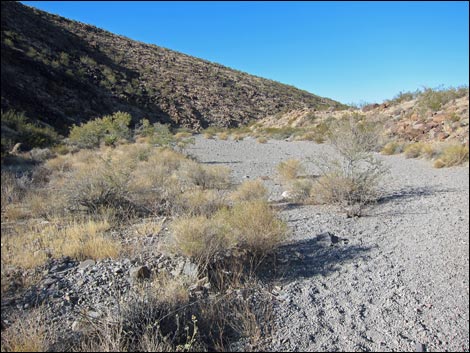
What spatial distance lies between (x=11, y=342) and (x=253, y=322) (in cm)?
172

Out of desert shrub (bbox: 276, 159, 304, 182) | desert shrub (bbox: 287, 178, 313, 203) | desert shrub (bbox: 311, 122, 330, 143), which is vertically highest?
desert shrub (bbox: 311, 122, 330, 143)

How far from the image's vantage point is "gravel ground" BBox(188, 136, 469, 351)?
109 inches

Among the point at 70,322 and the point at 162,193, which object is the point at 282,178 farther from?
the point at 70,322

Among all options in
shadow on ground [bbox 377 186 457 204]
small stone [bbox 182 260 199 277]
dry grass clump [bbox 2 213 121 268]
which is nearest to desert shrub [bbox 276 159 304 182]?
shadow on ground [bbox 377 186 457 204]

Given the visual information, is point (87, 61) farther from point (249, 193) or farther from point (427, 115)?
point (249, 193)

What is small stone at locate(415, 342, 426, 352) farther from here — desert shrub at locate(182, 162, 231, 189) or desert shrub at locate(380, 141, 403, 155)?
desert shrub at locate(380, 141, 403, 155)

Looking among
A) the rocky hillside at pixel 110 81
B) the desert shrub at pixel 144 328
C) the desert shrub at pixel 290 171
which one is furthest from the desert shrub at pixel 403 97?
the desert shrub at pixel 144 328

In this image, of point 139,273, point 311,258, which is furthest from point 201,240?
point 311,258

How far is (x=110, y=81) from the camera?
33844 mm

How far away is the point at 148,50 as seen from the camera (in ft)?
154

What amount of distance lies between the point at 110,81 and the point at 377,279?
3475 centimetres

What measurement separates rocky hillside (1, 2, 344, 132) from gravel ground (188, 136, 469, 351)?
62.7ft

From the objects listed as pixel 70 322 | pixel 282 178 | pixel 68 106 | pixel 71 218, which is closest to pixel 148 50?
pixel 68 106

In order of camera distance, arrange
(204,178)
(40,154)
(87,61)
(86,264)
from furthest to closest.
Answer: (87,61) < (40,154) < (204,178) < (86,264)
